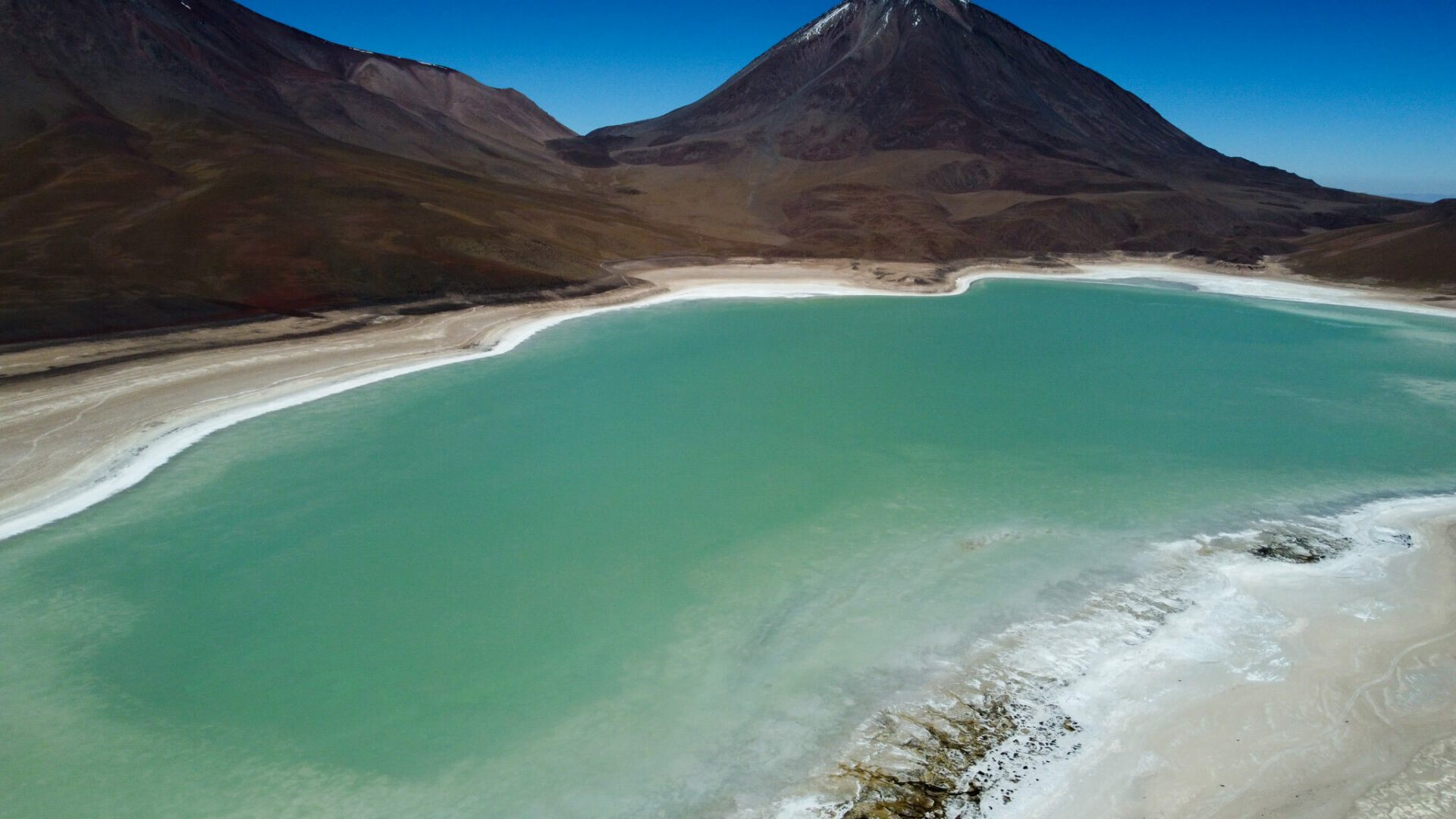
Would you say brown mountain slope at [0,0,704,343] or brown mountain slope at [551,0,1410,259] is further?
brown mountain slope at [551,0,1410,259]

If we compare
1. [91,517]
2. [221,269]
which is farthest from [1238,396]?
[221,269]

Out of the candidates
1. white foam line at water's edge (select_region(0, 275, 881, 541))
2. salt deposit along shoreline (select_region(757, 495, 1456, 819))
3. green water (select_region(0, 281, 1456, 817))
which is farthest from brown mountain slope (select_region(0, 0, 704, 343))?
salt deposit along shoreline (select_region(757, 495, 1456, 819))

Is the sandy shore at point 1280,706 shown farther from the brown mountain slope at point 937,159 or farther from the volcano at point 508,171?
the brown mountain slope at point 937,159

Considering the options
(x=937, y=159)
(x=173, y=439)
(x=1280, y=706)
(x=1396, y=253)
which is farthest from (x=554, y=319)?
(x=937, y=159)

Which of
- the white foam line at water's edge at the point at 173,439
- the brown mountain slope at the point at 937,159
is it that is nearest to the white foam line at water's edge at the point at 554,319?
the white foam line at water's edge at the point at 173,439

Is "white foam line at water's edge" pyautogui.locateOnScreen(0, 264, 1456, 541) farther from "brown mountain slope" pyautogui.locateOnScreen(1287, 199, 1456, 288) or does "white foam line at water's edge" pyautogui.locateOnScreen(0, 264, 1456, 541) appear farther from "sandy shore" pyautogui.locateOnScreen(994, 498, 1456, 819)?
"sandy shore" pyautogui.locateOnScreen(994, 498, 1456, 819)

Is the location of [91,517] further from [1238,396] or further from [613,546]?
[1238,396]
